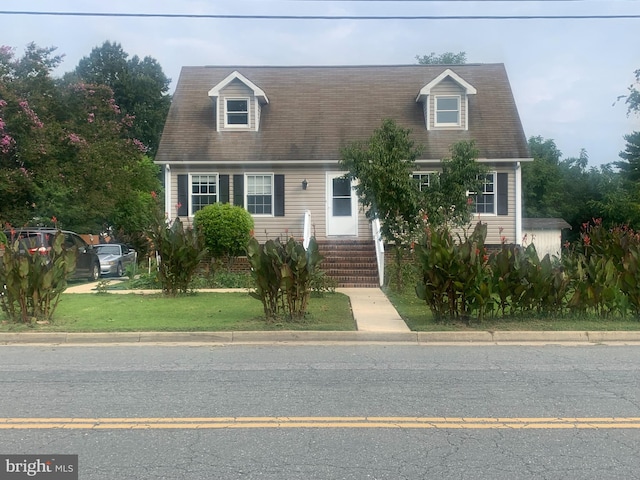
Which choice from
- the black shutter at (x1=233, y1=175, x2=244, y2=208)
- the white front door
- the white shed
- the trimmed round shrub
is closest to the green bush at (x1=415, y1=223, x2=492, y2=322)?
the trimmed round shrub

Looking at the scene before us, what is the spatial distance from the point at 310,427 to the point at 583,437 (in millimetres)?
2258

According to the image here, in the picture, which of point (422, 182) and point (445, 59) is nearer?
point (422, 182)

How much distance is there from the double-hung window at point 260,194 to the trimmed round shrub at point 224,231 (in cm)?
242

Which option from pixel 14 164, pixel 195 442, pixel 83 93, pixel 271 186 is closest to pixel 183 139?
pixel 271 186

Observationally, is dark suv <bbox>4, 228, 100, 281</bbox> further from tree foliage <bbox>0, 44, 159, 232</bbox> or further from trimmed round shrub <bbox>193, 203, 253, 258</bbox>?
tree foliage <bbox>0, 44, 159, 232</bbox>

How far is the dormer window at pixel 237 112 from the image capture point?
22594mm

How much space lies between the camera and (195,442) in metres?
5.19

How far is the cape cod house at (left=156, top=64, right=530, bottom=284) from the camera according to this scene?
70.5ft

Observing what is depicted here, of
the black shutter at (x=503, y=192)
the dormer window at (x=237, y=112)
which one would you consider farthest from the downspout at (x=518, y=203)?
the dormer window at (x=237, y=112)

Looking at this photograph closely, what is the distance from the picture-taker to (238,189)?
71.6 ft

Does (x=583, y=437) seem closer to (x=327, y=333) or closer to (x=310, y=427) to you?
(x=310, y=427)

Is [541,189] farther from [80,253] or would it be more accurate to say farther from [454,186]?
[80,253]

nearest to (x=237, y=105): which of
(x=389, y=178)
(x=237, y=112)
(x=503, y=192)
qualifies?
(x=237, y=112)

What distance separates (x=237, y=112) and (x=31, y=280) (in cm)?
1280
